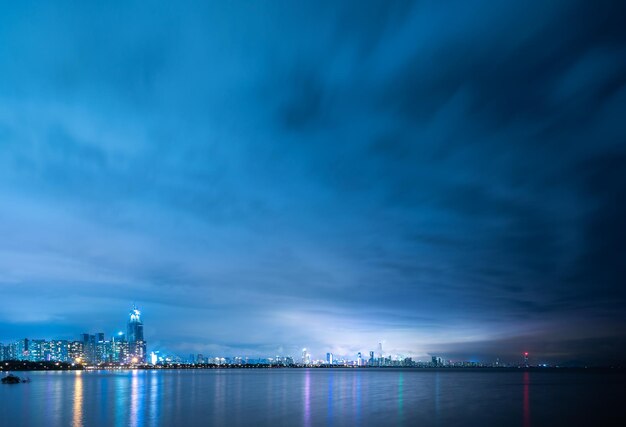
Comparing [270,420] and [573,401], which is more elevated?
[270,420]

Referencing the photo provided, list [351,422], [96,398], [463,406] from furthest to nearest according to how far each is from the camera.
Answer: [96,398], [463,406], [351,422]

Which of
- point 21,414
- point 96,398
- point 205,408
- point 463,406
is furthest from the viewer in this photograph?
point 96,398

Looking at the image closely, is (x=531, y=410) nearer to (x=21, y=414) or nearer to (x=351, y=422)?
(x=351, y=422)

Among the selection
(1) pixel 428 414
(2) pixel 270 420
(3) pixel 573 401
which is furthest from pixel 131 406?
(3) pixel 573 401

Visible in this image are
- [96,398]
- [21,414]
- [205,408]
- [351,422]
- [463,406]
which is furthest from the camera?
[96,398]

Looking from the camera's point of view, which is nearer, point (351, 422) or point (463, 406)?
point (351, 422)

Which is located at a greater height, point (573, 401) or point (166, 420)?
point (166, 420)

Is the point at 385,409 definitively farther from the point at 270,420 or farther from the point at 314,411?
the point at 270,420

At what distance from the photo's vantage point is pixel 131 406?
2756 inches

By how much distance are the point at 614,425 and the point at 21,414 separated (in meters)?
72.1

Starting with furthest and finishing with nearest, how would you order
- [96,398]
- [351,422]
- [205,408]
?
[96,398]
[205,408]
[351,422]

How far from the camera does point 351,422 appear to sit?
54812 mm

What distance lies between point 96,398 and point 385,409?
49949mm

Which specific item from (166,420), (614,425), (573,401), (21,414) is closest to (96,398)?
(21,414)
